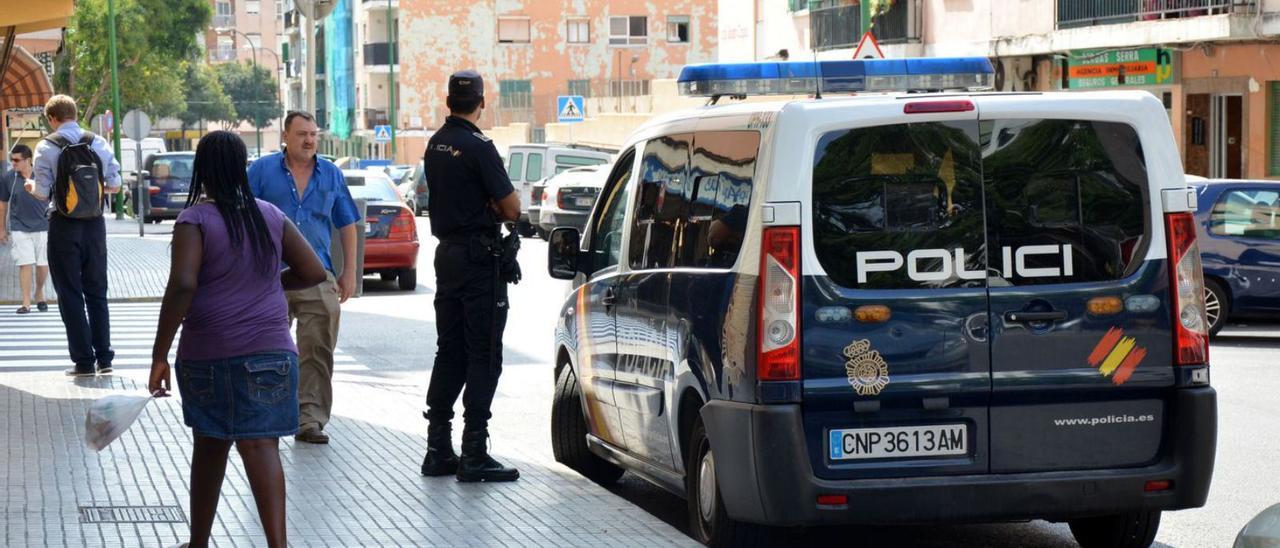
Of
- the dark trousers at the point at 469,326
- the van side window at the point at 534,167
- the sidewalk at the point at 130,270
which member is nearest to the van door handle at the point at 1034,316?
the dark trousers at the point at 469,326

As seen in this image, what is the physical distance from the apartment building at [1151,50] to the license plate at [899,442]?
1950 centimetres

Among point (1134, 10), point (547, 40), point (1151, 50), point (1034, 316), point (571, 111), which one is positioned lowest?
point (1034, 316)

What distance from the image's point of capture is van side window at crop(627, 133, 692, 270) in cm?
768

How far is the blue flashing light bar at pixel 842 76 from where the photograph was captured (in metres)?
7.98

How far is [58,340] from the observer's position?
16906 millimetres

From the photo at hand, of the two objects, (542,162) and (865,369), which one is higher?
(542,162)

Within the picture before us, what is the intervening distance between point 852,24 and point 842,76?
1336 inches

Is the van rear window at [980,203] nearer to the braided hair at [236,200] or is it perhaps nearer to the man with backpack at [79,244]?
the braided hair at [236,200]

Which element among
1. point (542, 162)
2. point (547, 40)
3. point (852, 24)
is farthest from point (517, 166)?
point (547, 40)

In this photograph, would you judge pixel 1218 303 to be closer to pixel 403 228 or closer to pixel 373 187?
pixel 403 228

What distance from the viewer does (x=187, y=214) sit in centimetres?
635

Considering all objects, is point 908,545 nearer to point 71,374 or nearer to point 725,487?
point 725,487

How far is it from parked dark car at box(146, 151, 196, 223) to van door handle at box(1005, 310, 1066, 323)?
37.6m

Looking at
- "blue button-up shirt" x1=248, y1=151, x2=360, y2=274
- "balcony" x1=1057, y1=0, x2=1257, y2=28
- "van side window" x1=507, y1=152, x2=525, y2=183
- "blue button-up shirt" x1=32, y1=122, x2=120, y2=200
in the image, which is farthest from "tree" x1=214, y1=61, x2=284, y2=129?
"blue button-up shirt" x1=248, y1=151, x2=360, y2=274
